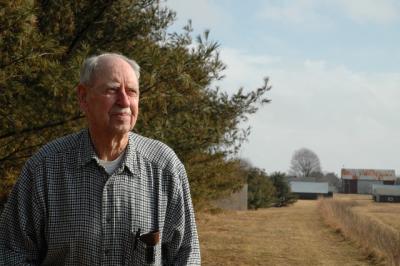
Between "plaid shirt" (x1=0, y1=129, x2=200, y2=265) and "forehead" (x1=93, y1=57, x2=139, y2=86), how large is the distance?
0.81 ft

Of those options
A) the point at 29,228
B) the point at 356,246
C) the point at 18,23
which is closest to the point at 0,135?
the point at 18,23

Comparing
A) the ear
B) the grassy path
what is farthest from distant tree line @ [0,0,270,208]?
the grassy path

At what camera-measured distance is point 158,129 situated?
6.14 meters

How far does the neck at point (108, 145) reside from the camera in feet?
7.45

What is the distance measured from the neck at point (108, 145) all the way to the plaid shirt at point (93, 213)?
1.0 inches

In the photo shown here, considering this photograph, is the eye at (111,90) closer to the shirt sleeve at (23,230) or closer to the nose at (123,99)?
the nose at (123,99)

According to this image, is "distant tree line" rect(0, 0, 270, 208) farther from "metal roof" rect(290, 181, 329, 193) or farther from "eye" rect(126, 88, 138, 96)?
"metal roof" rect(290, 181, 329, 193)

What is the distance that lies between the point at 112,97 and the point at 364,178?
109m

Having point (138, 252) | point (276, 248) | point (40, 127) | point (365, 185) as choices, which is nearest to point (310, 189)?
point (365, 185)

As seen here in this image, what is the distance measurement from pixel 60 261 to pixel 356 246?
52.8 feet

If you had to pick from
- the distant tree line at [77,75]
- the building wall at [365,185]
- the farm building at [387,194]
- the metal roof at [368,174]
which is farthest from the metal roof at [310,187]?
the distant tree line at [77,75]

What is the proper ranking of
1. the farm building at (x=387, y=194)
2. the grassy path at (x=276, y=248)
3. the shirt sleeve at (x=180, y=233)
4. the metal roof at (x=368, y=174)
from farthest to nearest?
the metal roof at (x=368, y=174), the farm building at (x=387, y=194), the grassy path at (x=276, y=248), the shirt sleeve at (x=180, y=233)

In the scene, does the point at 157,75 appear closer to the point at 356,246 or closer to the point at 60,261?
the point at 60,261

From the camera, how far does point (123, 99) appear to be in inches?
86.8
